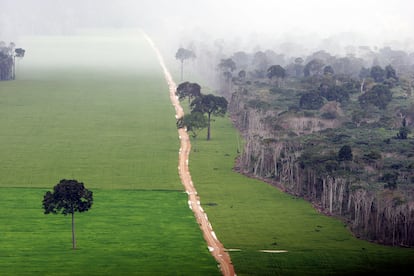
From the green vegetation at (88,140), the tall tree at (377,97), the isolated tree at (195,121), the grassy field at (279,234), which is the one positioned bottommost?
the grassy field at (279,234)

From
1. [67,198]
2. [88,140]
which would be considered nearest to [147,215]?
[67,198]

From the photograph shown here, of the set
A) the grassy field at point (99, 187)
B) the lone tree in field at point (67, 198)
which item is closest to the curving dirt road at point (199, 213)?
the grassy field at point (99, 187)

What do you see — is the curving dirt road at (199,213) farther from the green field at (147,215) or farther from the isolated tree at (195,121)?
the isolated tree at (195,121)

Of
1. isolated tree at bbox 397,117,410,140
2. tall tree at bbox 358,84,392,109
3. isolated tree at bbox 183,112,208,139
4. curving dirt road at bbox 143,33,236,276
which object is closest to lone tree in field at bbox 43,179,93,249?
curving dirt road at bbox 143,33,236,276

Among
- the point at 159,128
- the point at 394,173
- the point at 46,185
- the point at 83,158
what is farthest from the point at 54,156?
the point at 394,173

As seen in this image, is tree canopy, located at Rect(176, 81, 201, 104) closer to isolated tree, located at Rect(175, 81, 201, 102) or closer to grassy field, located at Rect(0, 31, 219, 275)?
isolated tree, located at Rect(175, 81, 201, 102)

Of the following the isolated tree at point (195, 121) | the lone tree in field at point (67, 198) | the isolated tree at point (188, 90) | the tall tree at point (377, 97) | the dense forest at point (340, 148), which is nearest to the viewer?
the lone tree in field at point (67, 198)

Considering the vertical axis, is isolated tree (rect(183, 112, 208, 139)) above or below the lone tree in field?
above

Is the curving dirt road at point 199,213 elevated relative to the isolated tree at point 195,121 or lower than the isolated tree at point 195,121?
lower
